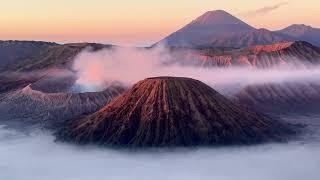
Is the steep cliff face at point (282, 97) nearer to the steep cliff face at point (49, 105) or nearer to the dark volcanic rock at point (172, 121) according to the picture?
the steep cliff face at point (49, 105)

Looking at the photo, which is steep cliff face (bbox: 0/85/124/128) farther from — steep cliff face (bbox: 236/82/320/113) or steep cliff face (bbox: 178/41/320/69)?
steep cliff face (bbox: 178/41/320/69)

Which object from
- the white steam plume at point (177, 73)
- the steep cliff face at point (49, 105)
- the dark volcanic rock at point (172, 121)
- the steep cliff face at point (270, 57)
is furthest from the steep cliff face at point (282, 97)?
the dark volcanic rock at point (172, 121)

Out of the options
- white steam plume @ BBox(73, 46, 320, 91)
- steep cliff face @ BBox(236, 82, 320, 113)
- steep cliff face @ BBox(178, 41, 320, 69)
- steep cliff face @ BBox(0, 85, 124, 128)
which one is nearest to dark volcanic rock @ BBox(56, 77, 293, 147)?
steep cliff face @ BBox(0, 85, 124, 128)

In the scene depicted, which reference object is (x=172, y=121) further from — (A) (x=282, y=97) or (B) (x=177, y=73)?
(B) (x=177, y=73)

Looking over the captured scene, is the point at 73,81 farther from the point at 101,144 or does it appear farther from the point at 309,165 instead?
the point at 309,165

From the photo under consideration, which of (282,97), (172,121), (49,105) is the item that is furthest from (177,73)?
(172,121)
